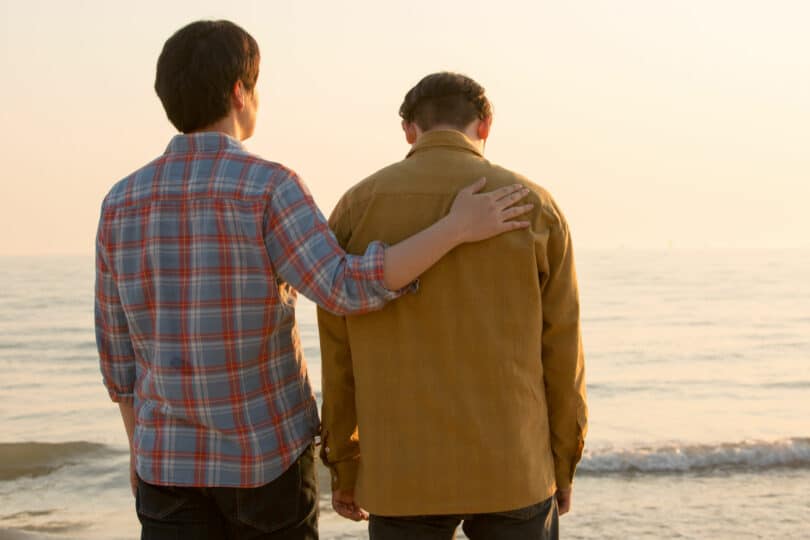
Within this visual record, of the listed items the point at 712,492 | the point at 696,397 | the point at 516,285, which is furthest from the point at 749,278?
the point at 516,285

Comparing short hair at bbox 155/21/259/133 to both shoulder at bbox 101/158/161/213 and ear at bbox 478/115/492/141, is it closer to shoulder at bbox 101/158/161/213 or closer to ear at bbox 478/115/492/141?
shoulder at bbox 101/158/161/213

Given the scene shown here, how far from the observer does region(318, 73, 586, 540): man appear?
2.39 metres

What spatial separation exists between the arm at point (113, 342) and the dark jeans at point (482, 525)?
0.63m

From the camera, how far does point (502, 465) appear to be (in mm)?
2389

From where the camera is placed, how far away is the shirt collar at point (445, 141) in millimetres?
2525

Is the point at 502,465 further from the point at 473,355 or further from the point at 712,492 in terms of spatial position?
the point at 712,492

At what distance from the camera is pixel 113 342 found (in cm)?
249

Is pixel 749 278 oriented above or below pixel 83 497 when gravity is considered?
below

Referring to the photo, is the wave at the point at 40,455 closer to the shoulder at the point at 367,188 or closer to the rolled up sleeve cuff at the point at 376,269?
the shoulder at the point at 367,188

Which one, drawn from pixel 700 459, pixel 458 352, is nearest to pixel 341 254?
pixel 458 352

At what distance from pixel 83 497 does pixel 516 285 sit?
5.75m

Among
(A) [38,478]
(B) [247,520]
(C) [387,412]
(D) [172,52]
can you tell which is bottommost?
(A) [38,478]

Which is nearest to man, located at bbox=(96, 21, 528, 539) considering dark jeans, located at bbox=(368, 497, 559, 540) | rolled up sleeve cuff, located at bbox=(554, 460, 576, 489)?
dark jeans, located at bbox=(368, 497, 559, 540)

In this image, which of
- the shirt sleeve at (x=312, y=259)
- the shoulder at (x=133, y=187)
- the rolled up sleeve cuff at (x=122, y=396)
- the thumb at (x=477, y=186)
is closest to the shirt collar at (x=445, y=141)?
the thumb at (x=477, y=186)
